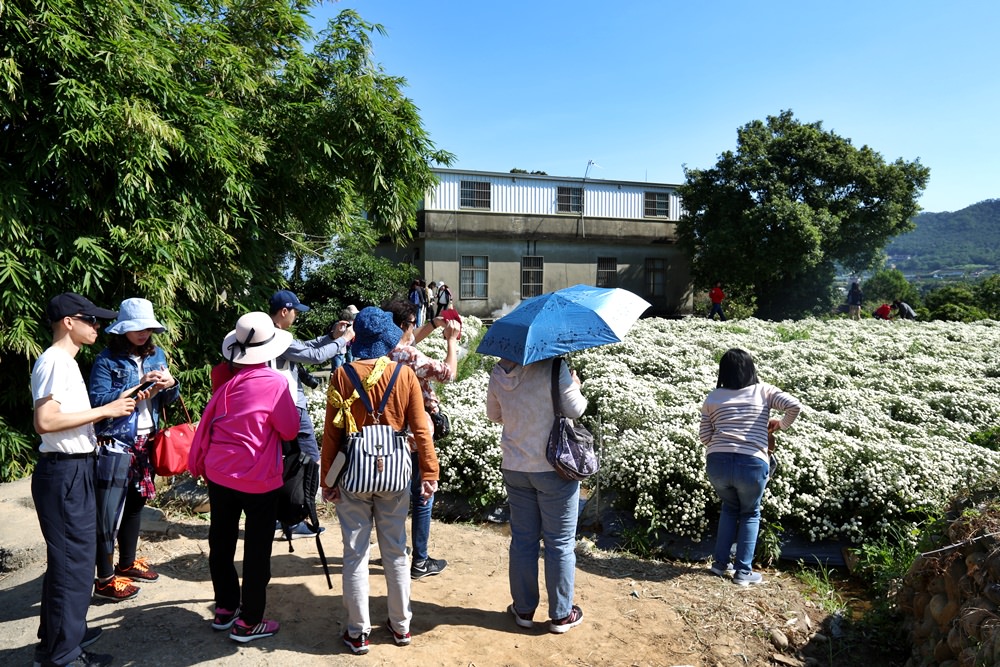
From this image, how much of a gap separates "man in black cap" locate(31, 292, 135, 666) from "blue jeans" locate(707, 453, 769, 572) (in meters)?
3.74

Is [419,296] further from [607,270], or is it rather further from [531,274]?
[607,270]

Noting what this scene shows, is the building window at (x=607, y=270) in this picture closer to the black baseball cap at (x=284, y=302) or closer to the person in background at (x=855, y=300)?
the person in background at (x=855, y=300)

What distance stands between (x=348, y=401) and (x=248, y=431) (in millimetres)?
534

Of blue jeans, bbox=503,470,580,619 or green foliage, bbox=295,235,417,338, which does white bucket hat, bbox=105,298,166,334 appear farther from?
green foliage, bbox=295,235,417,338

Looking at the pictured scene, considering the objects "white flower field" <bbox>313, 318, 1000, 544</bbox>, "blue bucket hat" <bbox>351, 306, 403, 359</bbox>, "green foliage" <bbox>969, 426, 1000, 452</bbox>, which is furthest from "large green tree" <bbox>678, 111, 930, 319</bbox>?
"blue bucket hat" <bbox>351, 306, 403, 359</bbox>

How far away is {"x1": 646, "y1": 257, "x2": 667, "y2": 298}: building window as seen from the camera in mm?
27656

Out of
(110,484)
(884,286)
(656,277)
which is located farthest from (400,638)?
(884,286)

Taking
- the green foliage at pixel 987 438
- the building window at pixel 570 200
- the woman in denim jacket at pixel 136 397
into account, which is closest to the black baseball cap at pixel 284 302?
the woman in denim jacket at pixel 136 397

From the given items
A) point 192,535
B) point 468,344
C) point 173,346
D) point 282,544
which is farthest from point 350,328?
point 468,344

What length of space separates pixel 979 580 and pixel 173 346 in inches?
295

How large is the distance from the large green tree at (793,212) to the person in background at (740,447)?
20367mm

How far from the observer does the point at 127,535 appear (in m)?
4.32

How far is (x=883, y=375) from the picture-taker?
32.7 feet

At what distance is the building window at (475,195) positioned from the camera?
81.8 feet
